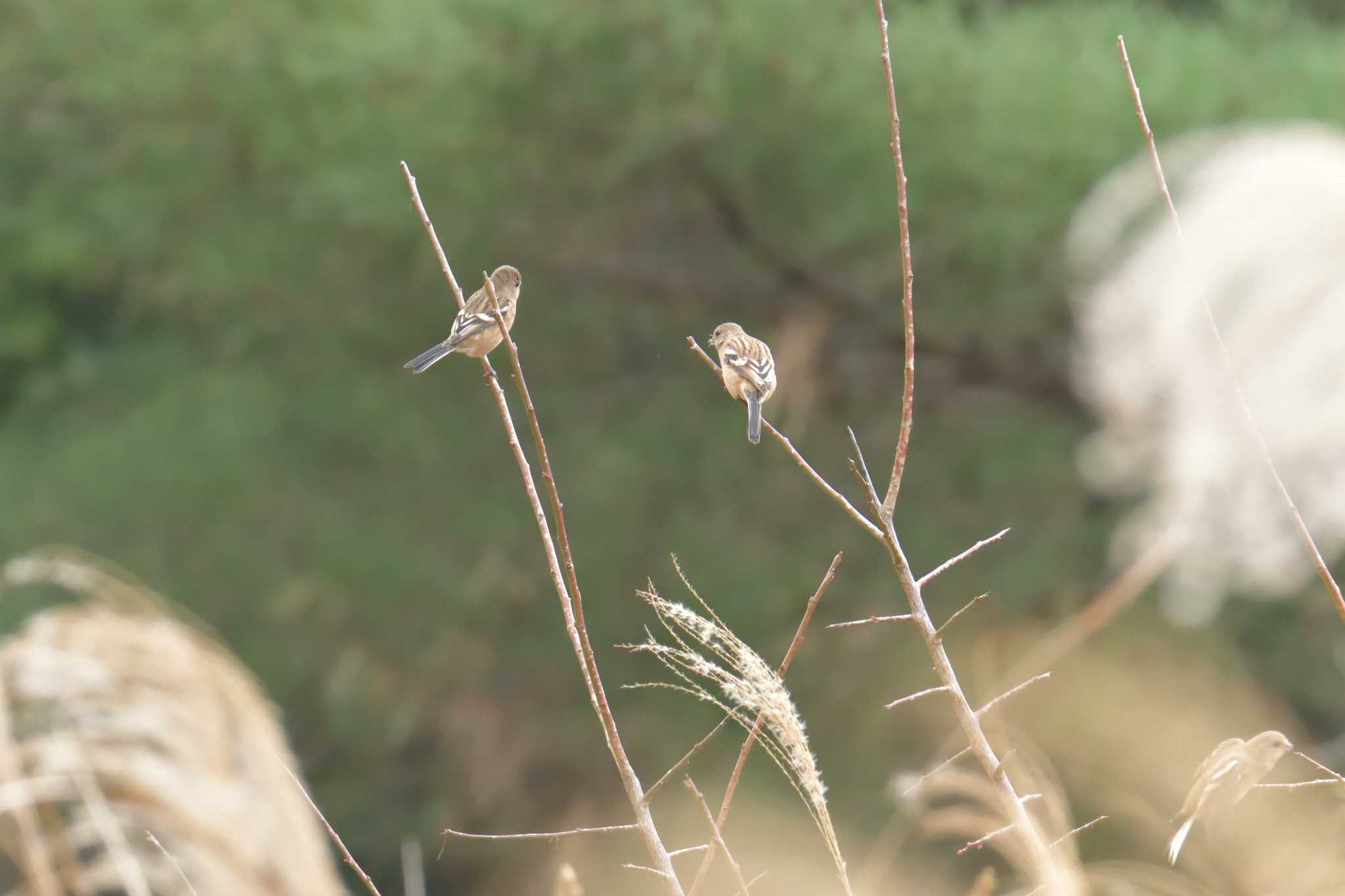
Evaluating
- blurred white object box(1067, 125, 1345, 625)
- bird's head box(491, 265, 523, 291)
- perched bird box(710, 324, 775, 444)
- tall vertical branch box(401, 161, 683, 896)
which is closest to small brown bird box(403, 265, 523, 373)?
bird's head box(491, 265, 523, 291)

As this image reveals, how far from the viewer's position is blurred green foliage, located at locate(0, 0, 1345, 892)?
3.13 metres

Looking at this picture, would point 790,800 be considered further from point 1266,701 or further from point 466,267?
point 466,267

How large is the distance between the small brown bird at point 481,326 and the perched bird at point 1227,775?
2.18 feet

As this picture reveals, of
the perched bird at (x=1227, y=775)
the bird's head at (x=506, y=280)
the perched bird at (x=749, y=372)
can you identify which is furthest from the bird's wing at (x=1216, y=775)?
the bird's head at (x=506, y=280)

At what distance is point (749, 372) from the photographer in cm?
134

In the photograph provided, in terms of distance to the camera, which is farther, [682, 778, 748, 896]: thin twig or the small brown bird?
the small brown bird

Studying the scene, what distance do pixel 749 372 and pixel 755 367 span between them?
0.02 metres

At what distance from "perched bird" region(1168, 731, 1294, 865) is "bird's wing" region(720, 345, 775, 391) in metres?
0.71

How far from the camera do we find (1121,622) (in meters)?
3.24

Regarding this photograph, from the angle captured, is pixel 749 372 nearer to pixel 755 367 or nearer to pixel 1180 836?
pixel 755 367

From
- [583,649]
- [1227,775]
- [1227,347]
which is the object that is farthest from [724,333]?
[1227,347]

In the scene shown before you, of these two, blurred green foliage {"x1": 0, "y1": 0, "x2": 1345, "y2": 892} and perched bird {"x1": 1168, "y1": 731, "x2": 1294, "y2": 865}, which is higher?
perched bird {"x1": 1168, "y1": 731, "x2": 1294, "y2": 865}

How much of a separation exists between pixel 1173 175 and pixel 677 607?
277 cm

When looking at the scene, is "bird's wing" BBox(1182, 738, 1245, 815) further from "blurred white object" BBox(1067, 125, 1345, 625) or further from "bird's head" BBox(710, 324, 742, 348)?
"blurred white object" BBox(1067, 125, 1345, 625)
